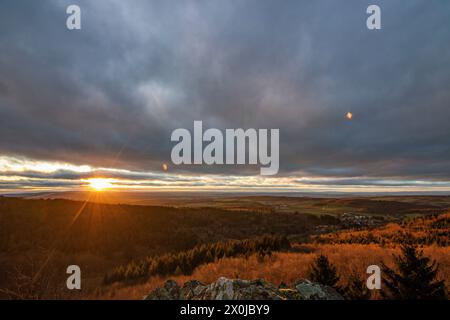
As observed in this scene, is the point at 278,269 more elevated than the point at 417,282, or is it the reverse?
the point at 417,282

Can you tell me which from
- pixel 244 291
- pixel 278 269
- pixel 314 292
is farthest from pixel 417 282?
pixel 278 269

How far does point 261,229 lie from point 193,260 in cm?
4097

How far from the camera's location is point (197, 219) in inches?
2399

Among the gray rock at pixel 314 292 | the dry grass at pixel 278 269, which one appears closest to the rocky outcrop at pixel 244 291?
the gray rock at pixel 314 292

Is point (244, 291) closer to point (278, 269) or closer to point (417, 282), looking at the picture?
point (417, 282)

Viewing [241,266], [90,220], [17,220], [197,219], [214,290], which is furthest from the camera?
[197,219]

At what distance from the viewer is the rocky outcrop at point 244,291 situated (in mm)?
5246

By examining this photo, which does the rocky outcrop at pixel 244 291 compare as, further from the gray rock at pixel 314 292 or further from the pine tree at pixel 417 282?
the pine tree at pixel 417 282

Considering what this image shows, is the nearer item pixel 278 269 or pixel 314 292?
pixel 314 292

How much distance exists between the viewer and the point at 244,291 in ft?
17.2

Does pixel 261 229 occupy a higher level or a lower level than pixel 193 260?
lower
